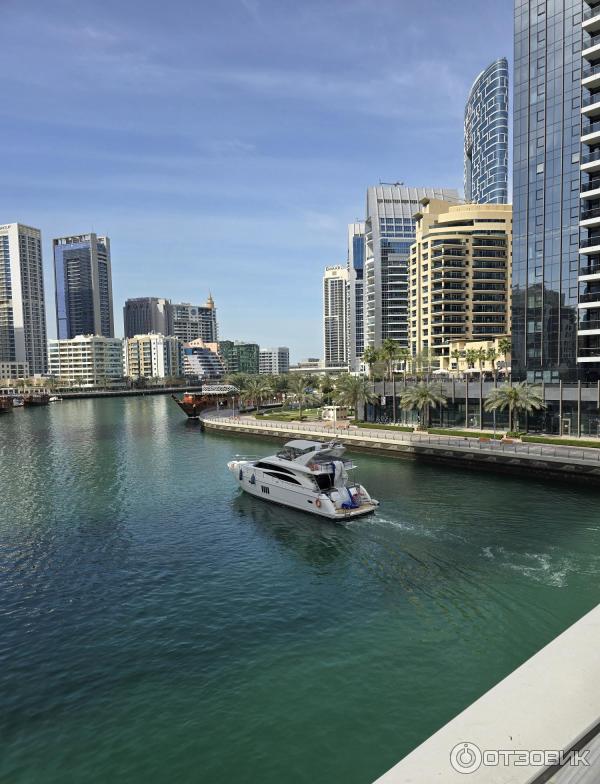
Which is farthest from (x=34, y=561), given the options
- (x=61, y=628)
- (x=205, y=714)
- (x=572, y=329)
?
(x=572, y=329)

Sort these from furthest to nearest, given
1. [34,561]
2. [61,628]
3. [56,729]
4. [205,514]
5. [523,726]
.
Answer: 1. [205,514]
2. [34,561]
3. [61,628]
4. [56,729]
5. [523,726]

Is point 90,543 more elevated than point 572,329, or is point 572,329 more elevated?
point 572,329

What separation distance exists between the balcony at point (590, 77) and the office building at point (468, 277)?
81.5 m

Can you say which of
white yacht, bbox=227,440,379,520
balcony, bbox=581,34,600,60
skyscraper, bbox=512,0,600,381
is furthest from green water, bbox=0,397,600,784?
balcony, bbox=581,34,600,60

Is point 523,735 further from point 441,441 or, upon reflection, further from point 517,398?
point 517,398

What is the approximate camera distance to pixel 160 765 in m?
17.1

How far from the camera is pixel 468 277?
160 meters

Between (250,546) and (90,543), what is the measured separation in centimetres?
1296

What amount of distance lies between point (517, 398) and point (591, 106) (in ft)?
146

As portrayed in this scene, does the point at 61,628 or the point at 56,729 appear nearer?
the point at 56,729

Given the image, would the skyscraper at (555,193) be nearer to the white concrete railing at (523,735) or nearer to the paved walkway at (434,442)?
the paved walkway at (434,442)

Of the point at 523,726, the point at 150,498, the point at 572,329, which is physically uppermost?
the point at 572,329

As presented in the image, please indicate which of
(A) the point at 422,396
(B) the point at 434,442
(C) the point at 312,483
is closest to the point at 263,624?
(C) the point at 312,483

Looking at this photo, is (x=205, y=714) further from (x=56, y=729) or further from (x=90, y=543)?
(x=90, y=543)
